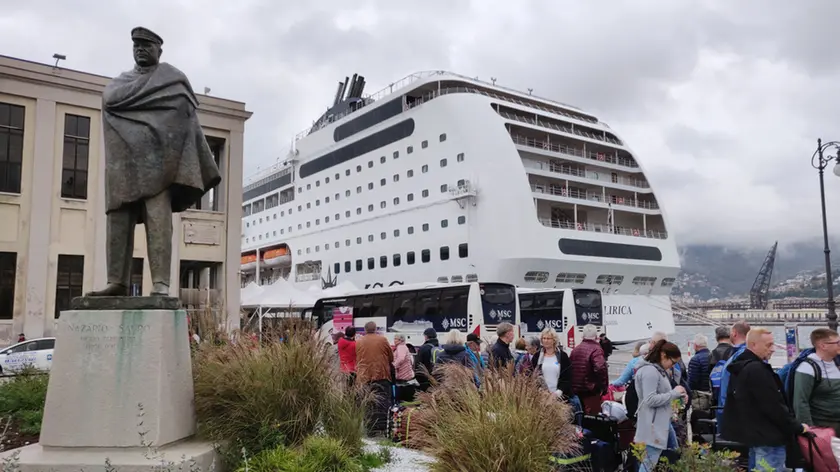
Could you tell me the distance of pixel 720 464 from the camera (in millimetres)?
3689

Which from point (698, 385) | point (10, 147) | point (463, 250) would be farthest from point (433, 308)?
point (698, 385)

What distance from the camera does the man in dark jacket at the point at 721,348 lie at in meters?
7.31

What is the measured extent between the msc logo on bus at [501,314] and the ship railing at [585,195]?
1443 cm

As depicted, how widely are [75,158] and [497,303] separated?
13.0 m

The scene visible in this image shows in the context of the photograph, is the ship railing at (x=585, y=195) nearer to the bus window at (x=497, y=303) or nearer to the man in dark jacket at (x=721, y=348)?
the bus window at (x=497, y=303)

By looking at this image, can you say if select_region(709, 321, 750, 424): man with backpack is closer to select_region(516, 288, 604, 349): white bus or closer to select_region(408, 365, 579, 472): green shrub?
select_region(408, 365, 579, 472): green shrub

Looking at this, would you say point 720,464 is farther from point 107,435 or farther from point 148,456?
point 107,435

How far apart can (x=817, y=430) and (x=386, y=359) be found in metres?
4.89

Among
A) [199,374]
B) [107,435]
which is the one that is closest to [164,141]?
[199,374]

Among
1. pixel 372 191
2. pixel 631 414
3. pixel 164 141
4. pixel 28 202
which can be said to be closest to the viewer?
pixel 164 141

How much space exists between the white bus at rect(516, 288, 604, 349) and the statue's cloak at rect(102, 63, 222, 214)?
17.3 m

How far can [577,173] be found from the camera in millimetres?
35812

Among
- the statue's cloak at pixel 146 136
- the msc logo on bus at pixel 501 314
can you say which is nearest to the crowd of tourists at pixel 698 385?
the statue's cloak at pixel 146 136

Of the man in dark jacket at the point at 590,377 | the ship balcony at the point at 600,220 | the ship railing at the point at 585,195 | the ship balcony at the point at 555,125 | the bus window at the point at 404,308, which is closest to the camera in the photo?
the man in dark jacket at the point at 590,377
